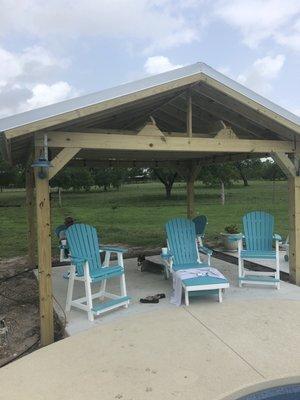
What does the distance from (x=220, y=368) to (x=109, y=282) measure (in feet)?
10.1

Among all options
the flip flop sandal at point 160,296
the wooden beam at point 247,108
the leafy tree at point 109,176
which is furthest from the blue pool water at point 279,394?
the leafy tree at point 109,176

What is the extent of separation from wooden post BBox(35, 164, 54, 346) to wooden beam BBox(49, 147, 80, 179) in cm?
9

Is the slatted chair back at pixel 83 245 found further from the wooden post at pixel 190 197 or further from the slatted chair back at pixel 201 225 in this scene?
the wooden post at pixel 190 197

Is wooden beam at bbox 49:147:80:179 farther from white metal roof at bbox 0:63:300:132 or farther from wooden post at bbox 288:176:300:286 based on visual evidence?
wooden post at bbox 288:176:300:286

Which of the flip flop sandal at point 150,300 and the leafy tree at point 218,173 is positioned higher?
the leafy tree at point 218,173

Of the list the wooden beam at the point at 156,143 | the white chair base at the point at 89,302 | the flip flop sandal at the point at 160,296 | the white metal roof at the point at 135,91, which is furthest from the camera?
the flip flop sandal at the point at 160,296

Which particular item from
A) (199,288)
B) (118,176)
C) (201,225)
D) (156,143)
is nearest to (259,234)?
(201,225)

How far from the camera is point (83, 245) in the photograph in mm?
4793

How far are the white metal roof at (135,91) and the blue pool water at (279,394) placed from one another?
118 inches

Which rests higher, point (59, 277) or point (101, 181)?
point (101, 181)

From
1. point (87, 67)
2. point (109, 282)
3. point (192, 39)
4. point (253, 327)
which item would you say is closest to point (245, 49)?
point (192, 39)

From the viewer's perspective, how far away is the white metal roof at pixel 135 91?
388 centimetres

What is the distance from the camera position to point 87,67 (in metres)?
12.8

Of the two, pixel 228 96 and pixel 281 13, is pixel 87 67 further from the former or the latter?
pixel 228 96
